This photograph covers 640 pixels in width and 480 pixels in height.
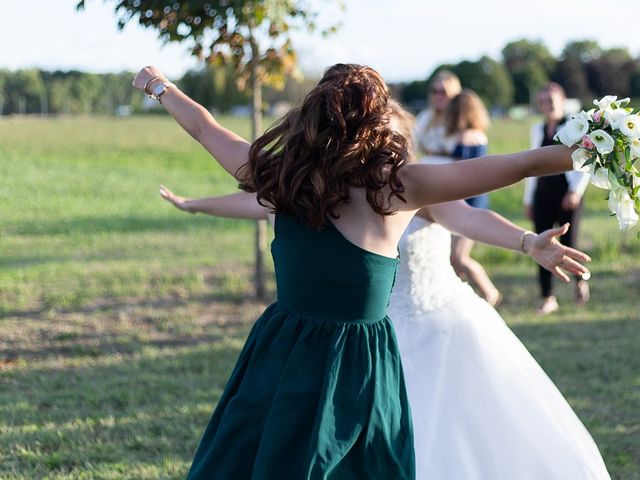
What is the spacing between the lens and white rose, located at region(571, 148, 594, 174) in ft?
9.13

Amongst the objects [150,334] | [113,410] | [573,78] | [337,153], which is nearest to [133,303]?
[150,334]

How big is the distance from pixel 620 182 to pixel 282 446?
1375mm

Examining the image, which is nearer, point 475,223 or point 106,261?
point 475,223

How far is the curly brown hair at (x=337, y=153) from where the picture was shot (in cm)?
267

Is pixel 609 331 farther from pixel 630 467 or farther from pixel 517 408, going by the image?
pixel 517 408

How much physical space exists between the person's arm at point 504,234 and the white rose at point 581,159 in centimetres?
46

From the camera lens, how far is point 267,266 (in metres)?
11.5

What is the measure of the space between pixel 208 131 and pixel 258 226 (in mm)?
5742

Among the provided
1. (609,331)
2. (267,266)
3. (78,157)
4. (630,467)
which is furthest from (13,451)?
(78,157)

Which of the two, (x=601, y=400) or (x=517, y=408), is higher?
(x=517, y=408)

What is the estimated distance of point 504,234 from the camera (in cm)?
375

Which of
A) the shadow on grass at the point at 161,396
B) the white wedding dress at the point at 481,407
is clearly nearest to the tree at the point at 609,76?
the shadow on grass at the point at 161,396

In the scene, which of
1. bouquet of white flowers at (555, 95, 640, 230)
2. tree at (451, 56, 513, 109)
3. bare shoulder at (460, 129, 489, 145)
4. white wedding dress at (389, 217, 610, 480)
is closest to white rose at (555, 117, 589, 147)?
bouquet of white flowers at (555, 95, 640, 230)

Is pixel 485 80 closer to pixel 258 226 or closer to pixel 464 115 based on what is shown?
pixel 258 226
